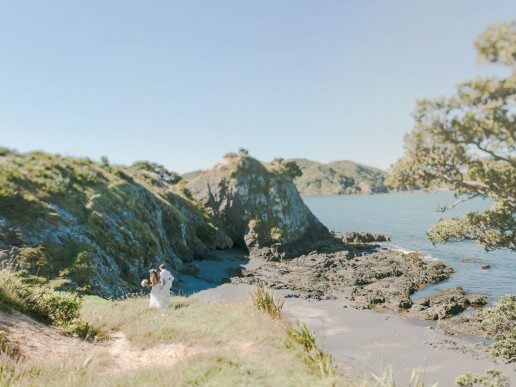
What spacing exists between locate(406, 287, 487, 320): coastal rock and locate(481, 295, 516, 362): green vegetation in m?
12.0

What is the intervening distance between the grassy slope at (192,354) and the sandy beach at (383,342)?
140 inches

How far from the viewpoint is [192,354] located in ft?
38.5

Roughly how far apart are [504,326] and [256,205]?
46.6 metres

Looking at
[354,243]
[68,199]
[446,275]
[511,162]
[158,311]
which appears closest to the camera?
[511,162]

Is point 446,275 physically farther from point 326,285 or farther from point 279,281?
point 279,281

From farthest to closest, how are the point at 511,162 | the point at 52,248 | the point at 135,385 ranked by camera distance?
the point at 52,248 → the point at 511,162 → the point at 135,385

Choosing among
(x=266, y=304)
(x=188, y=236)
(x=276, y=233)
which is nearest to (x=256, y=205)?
(x=276, y=233)

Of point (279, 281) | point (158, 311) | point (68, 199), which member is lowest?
point (279, 281)

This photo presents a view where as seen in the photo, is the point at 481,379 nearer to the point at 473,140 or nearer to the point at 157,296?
the point at 473,140

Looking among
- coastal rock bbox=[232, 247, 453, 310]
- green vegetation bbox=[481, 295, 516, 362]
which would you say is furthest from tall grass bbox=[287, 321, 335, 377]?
coastal rock bbox=[232, 247, 453, 310]

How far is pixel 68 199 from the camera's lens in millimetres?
33656

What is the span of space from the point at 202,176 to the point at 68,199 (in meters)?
34.6

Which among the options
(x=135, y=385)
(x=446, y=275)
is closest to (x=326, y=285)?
(x=446, y=275)

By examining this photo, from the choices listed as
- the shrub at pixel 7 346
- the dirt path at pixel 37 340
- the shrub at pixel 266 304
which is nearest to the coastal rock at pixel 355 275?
the shrub at pixel 266 304
